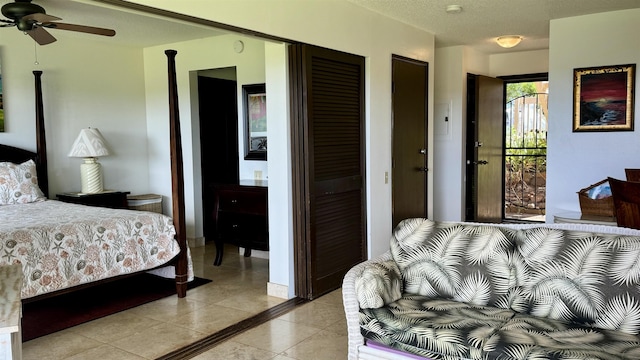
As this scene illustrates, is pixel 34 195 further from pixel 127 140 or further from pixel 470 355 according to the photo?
pixel 470 355

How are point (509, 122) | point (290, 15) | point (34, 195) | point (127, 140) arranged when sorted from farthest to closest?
point (509, 122) < point (127, 140) < point (34, 195) < point (290, 15)

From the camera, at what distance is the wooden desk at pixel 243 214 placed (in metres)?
4.64

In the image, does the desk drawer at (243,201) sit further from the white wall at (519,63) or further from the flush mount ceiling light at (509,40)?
the white wall at (519,63)

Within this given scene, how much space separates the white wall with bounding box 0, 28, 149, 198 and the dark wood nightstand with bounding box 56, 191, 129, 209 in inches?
13.1

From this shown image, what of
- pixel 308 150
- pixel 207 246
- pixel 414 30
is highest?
pixel 414 30

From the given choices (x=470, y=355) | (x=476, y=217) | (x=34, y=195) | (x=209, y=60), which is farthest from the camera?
(x=476, y=217)

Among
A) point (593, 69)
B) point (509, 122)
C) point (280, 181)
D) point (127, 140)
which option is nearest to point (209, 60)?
point (127, 140)

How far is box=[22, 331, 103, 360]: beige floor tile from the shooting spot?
3.00m

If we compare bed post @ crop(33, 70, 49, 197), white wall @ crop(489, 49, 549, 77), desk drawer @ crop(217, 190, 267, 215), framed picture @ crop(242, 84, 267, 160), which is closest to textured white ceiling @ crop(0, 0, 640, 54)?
bed post @ crop(33, 70, 49, 197)

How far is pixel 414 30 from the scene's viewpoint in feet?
17.2

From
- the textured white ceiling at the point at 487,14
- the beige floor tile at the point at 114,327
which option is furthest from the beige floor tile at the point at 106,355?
the textured white ceiling at the point at 487,14

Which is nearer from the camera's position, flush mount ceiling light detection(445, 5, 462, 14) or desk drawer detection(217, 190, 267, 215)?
flush mount ceiling light detection(445, 5, 462, 14)

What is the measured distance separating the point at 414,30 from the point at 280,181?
2394 millimetres

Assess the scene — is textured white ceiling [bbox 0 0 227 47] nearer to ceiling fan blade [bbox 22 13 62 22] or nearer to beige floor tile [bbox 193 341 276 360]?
ceiling fan blade [bbox 22 13 62 22]
